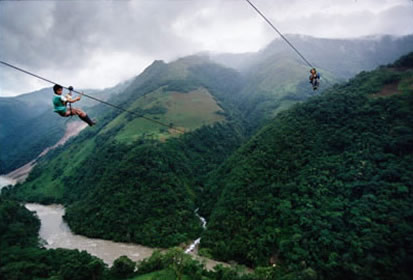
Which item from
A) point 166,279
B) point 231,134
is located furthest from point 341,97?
point 166,279

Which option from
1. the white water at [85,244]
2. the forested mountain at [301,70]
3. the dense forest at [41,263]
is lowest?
the white water at [85,244]

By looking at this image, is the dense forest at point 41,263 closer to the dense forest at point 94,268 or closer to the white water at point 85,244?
the dense forest at point 94,268

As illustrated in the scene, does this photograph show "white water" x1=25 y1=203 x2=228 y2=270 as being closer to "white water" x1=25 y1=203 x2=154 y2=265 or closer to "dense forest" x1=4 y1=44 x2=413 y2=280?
"white water" x1=25 y1=203 x2=154 y2=265

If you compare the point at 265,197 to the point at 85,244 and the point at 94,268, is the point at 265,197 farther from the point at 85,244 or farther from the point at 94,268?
the point at 85,244

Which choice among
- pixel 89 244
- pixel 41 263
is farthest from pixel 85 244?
pixel 41 263

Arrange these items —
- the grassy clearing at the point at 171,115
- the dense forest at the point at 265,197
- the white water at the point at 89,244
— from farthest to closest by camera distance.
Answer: the grassy clearing at the point at 171,115
the white water at the point at 89,244
the dense forest at the point at 265,197

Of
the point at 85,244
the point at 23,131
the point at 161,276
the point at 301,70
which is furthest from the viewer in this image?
the point at 23,131

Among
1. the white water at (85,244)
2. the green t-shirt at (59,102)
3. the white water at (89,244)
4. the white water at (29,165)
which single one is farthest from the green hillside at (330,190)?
the white water at (29,165)
